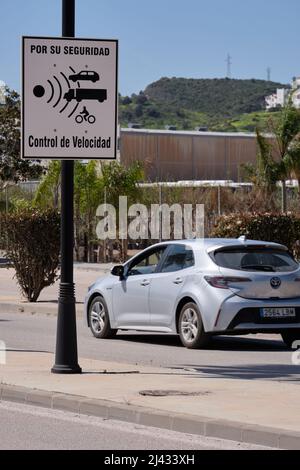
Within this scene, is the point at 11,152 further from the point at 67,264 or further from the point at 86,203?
the point at 67,264

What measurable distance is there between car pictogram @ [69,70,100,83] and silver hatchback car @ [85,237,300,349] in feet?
15.1

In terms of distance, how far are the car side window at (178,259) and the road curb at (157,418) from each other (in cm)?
569

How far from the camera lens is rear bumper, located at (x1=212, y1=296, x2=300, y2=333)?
649 inches

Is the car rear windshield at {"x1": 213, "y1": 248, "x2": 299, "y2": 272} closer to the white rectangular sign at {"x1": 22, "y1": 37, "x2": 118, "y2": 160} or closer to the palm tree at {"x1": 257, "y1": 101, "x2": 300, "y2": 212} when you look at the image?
the white rectangular sign at {"x1": 22, "y1": 37, "x2": 118, "y2": 160}

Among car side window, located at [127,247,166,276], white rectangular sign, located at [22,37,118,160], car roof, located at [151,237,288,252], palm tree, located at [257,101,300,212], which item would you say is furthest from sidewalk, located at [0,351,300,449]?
palm tree, located at [257,101,300,212]

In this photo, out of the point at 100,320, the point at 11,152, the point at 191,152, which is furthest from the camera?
the point at 191,152

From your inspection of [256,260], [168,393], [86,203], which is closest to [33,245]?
[256,260]

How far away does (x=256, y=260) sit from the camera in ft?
56.5

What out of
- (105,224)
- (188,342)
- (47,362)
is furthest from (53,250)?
(105,224)

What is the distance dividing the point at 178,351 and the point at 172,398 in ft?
18.7

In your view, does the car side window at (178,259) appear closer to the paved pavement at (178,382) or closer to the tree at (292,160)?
the paved pavement at (178,382)

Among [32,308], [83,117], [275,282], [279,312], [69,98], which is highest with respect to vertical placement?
[69,98]

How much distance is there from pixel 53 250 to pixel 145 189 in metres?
23.3
